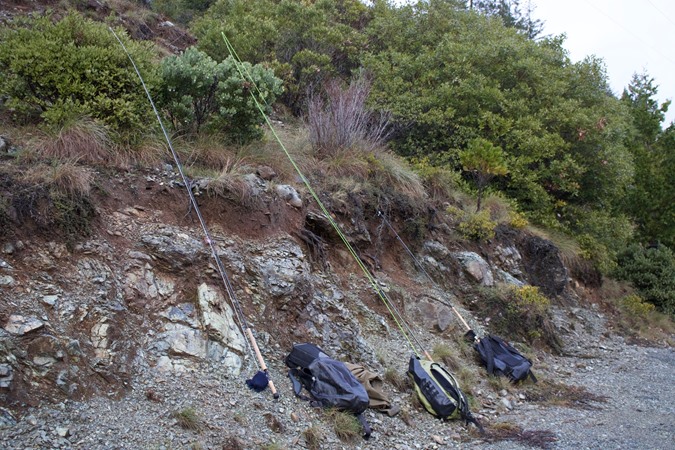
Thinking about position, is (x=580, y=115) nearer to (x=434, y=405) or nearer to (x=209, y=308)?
(x=434, y=405)

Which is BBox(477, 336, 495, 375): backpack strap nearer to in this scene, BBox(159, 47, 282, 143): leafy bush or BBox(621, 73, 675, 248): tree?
BBox(159, 47, 282, 143): leafy bush

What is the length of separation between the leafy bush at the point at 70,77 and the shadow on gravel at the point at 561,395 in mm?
6140

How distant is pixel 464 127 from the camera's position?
1268 cm

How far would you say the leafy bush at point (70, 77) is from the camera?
6703mm

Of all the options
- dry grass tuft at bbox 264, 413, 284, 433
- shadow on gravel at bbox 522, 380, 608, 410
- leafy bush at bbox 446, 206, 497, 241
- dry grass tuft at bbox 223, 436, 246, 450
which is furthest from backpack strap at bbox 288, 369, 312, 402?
leafy bush at bbox 446, 206, 497, 241

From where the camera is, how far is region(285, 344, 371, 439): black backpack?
18.4ft

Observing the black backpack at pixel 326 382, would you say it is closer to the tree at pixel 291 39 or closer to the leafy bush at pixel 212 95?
the leafy bush at pixel 212 95

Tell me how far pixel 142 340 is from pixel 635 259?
1375cm

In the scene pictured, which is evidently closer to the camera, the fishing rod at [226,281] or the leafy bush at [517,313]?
the fishing rod at [226,281]

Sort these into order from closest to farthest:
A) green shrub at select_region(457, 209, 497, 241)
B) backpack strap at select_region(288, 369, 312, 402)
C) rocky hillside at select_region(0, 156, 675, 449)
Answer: rocky hillside at select_region(0, 156, 675, 449) → backpack strap at select_region(288, 369, 312, 402) → green shrub at select_region(457, 209, 497, 241)

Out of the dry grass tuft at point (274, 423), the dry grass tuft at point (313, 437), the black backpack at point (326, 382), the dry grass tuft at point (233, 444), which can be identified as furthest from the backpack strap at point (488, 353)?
the dry grass tuft at point (233, 444)

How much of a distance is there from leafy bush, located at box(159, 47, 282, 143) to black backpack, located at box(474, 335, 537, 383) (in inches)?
175

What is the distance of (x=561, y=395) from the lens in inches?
311

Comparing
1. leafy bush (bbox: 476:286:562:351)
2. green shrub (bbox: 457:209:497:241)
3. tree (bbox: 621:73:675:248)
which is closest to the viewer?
leafy bush (bbox: 476:286:562:351)
